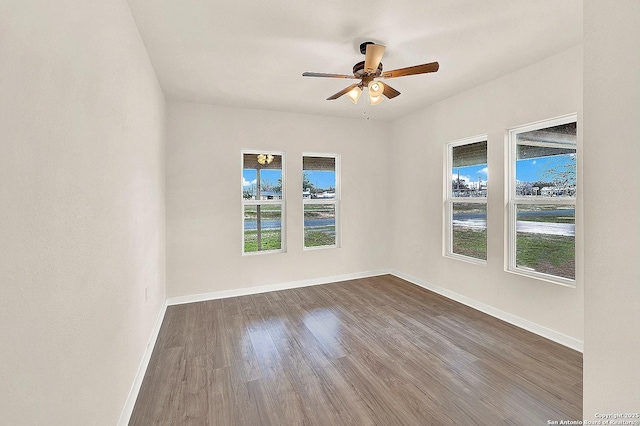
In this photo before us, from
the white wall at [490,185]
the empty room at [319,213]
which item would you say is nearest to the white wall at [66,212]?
the empty room at [319,213]

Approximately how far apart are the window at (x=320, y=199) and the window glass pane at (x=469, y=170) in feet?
6.01

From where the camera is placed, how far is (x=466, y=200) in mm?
3953

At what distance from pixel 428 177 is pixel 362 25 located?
2.67 meters

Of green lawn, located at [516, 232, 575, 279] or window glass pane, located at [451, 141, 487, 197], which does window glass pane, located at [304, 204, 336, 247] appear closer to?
window glass pane, located at [451, 141, 487, 197]

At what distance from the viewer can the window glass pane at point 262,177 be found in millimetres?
4453

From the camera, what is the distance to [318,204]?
16.1 feet

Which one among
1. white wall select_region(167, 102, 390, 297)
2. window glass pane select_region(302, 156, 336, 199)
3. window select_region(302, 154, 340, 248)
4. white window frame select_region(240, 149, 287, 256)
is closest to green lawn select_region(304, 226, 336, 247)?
window select_region(302, 154, 340, 248)

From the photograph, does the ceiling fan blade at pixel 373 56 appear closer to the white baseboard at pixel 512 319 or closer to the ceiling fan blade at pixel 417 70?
the ceiling fan blade at pixel 417 70

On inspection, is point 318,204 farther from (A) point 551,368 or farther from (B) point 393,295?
(A) point 551,368

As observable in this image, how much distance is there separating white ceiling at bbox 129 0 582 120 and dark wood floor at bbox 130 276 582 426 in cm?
276

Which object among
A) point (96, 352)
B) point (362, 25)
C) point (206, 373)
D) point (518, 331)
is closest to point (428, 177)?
point (518, 331)

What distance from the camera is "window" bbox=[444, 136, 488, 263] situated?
3.76 meters

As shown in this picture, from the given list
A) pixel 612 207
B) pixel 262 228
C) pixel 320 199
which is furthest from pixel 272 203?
pixel 612 207

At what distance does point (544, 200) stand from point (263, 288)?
3724 mm
